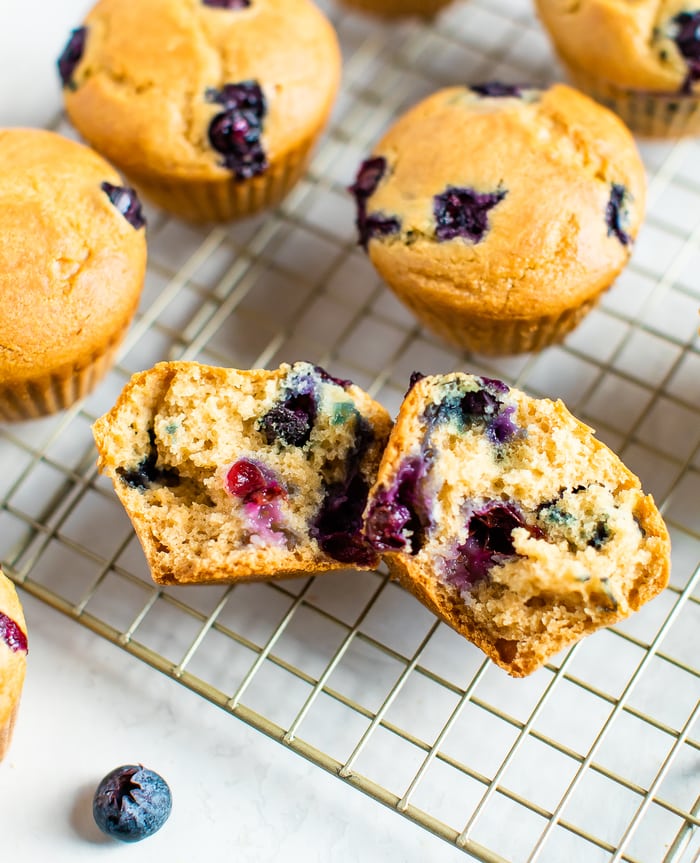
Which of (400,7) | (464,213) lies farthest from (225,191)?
(400,7)

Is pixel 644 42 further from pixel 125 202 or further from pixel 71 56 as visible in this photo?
pixel 71 56

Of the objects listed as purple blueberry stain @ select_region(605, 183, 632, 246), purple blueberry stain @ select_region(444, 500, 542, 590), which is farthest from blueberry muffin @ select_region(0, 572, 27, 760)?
purple blueberry stain @ select_region(605, 183, 632, 246)

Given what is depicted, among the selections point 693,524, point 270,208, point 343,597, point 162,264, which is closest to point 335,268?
point 270,208

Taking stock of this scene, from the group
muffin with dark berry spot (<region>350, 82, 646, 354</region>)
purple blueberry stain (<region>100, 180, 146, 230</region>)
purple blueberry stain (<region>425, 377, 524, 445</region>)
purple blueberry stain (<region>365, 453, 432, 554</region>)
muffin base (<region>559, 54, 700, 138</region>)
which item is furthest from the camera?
muffin base (<region>559, 54, 700, 138</region>)

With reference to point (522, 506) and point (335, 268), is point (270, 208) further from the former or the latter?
point (522, 506)

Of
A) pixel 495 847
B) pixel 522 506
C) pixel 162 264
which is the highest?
pixel 522 506

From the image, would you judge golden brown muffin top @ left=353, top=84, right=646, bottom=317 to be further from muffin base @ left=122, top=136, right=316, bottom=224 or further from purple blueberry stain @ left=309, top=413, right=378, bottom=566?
purple blueberry stain @ left=309, top=413, right=378, bottom=566
